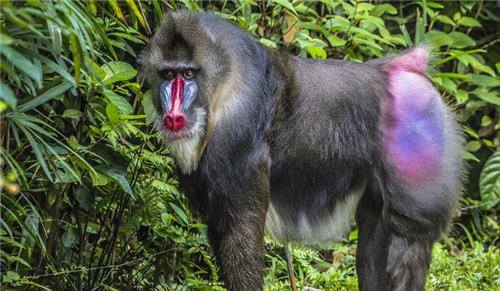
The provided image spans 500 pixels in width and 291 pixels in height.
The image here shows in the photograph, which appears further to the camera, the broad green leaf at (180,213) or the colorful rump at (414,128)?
the broad green leaf at (180,213)

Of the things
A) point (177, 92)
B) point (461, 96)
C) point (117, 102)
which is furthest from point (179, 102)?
point (461, 96)

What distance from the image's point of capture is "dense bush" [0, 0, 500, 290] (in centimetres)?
385

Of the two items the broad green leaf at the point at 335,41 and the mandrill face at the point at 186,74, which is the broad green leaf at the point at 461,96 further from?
the mandrill face at the point at 186,74

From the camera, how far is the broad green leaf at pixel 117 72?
13.8 feet

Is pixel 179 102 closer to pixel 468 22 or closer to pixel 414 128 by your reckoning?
pixel 414 128

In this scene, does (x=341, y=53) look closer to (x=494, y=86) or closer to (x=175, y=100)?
(x=494, y=86)

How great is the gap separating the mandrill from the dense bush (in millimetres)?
341

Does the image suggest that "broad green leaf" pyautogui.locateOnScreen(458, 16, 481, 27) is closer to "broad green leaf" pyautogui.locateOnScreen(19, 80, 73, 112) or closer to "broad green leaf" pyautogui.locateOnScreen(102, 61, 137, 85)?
"broad green leaf" pyautogui.locateOnScreen(102, 61, 137, 85)

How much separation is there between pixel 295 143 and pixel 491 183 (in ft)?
7.75

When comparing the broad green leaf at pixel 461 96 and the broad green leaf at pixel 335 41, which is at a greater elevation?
the broad green leaf at pixel 335 41

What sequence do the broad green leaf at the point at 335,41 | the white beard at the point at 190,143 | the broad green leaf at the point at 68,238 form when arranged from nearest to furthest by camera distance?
1. the white beard at the point at 190,143
2. the broad green leaf at the point at 68,238
3. the broad green leaf at the point at 335,41

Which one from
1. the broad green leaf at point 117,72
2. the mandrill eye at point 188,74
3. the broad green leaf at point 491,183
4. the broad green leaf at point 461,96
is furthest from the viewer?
the broad green leaf at point 461,96

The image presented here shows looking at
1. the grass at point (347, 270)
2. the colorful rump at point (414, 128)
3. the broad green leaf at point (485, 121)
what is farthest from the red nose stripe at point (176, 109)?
the broad green leaf at point (485, 121)

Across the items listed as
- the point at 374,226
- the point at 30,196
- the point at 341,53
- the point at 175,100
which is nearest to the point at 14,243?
the point at 30,196
